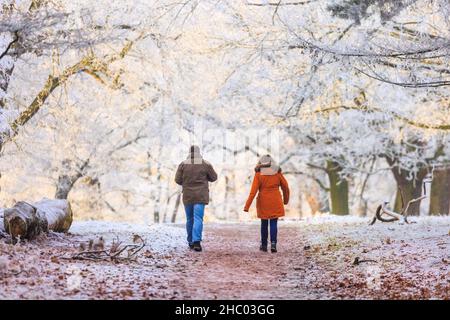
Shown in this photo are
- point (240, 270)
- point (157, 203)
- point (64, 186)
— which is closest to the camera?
point (240, 270)

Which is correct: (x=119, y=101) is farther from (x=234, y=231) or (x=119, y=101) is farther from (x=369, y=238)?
(x=369, y=238)

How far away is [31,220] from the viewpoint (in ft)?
33.3

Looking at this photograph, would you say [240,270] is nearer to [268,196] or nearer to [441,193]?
[268,196]

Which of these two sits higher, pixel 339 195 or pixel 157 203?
pixel 339 195

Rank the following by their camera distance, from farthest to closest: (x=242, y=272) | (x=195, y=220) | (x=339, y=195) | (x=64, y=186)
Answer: (x=339, y=195), (x=64, y=186), (x=195, y=220), (x=242, y=272)

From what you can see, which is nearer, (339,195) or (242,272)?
(242,272)

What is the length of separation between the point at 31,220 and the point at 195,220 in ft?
9.38

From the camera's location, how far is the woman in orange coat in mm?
10688

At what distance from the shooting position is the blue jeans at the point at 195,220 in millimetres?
10688

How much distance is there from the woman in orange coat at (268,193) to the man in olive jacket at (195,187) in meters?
0.82

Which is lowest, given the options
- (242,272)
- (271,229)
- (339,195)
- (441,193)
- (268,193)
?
(242,272)

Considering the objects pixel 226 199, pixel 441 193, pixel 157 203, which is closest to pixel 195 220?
pixel 441 193

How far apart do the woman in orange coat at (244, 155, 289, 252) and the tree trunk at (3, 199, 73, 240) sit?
3787 mm
